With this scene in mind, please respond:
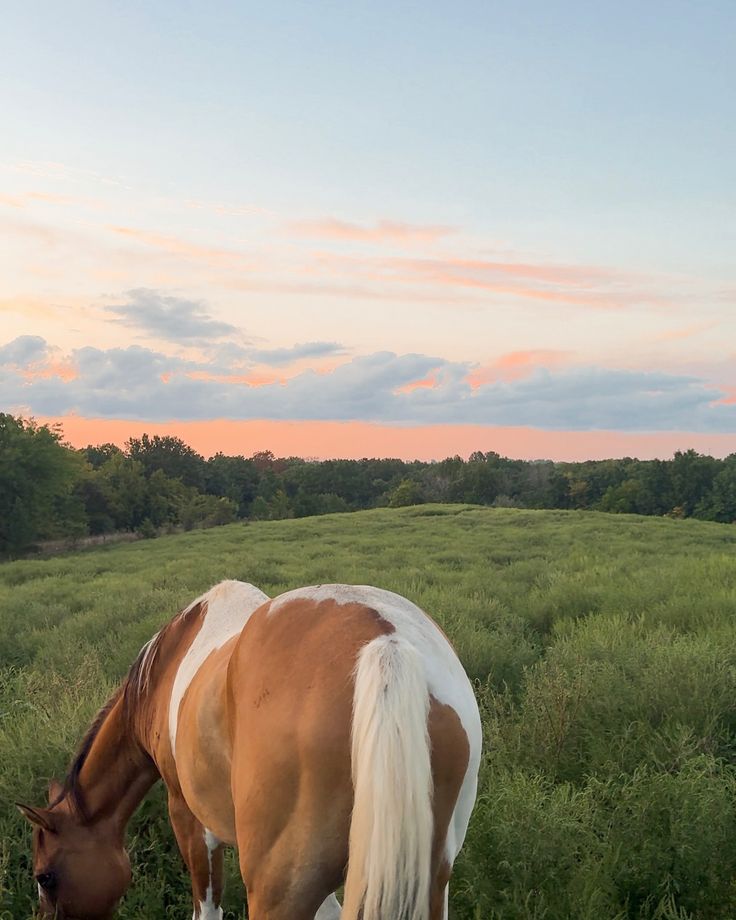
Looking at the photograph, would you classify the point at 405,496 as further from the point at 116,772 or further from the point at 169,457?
the point at 116,772

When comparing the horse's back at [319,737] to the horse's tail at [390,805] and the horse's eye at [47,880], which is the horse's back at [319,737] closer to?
the horse's tail at [390,805]

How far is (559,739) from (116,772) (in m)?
2.61

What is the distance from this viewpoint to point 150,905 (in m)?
3.05

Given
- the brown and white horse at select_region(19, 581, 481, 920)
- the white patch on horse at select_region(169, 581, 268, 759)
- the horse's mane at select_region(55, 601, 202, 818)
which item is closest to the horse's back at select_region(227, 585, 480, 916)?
the brown and white horse at select_region(19, 581, 481, 920)

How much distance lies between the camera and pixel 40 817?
108 inches

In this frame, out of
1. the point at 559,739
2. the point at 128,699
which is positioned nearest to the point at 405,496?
the point at 559,739

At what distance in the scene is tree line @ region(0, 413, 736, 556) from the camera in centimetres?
3591

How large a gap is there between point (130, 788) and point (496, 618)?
5173 millimetres

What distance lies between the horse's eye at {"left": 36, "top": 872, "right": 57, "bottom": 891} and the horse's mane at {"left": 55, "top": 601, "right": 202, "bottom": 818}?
243 millimetres

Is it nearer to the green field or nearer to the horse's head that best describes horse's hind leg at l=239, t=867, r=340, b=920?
the green field

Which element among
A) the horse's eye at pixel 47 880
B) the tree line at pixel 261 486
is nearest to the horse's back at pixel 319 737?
the horse's eye at pixel 47 880

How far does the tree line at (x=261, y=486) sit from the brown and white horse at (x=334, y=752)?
35898mm

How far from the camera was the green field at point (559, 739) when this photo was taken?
2893mm

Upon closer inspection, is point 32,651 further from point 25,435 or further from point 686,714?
point 25,435
